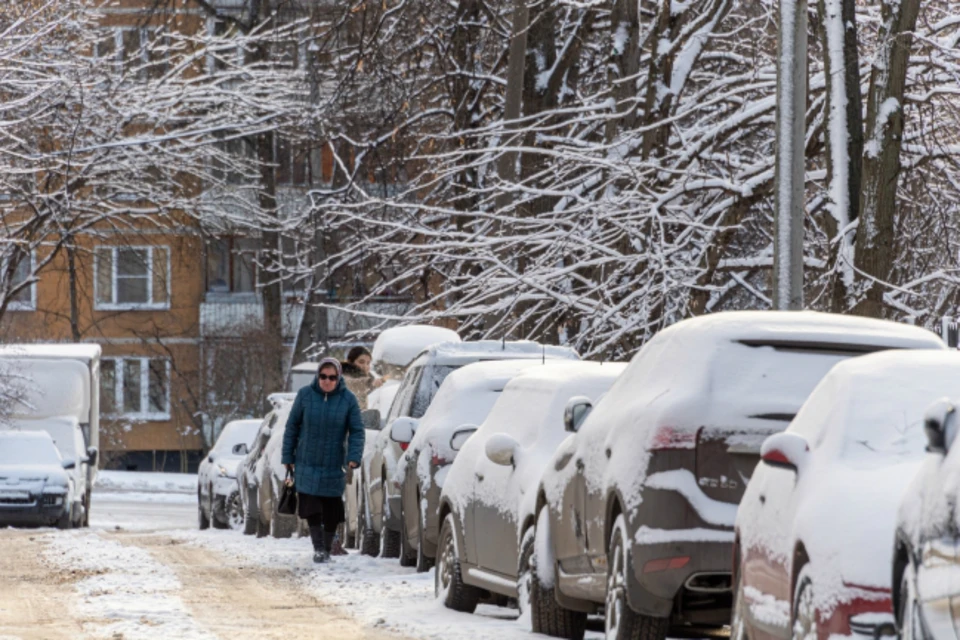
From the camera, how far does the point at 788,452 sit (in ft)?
23.9

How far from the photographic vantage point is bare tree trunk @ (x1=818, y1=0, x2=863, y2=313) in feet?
66.5

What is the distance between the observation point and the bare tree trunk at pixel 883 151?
19.4 m

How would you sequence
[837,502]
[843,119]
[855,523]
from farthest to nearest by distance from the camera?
[843,119] < [837,502] < [855,523]

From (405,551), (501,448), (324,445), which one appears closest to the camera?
(501,448)

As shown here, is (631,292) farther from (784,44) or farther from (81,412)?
(81,412)

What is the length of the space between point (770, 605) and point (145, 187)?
1070 inches

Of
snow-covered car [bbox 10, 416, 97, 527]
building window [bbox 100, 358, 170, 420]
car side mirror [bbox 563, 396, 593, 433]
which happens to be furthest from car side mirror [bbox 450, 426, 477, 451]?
building window [bbox 100, 358, 170, 420]

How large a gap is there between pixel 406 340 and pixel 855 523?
63.3 ft

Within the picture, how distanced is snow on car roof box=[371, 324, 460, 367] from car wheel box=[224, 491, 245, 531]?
6256 mm

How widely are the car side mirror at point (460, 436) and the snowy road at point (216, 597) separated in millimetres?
1007

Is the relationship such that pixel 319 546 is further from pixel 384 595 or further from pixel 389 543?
pixel 384 595

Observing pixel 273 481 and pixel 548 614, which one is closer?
pixel 548 614

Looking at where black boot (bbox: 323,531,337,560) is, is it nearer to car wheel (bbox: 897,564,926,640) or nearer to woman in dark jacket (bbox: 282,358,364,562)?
woman in dark jacket (bbox: 282,358,364,562)

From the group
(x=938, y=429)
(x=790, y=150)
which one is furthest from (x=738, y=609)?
(x=790, y=150)
